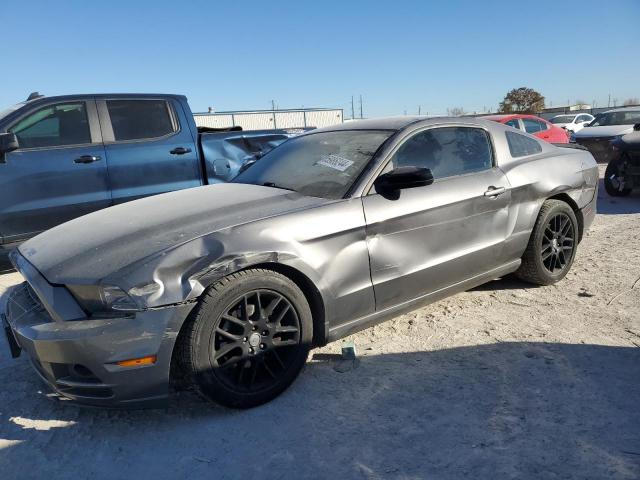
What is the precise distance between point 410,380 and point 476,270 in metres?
1.11

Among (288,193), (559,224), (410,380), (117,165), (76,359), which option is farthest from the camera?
(117,165)

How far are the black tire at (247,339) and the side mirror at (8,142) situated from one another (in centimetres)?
311

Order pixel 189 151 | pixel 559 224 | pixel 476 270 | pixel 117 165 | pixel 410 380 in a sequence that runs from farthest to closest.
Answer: pixel 189 151 → pixel 117 165 → pixel 559 224 → pixel 476 270 → pixel 410 380

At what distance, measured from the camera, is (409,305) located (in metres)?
3.21

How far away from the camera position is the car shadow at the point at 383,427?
2.15 m

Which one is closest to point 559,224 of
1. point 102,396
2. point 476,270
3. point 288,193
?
point 476,270

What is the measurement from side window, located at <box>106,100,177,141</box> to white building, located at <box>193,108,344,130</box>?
30.1 meters

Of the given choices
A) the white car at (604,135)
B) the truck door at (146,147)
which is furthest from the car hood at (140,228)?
the white car at (604,135)

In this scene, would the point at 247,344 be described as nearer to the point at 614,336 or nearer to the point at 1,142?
the point at 614,336

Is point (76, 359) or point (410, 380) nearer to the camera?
point (76, 359)

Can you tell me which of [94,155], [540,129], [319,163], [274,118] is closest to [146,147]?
[94,155]

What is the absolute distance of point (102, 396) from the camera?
2348 mm

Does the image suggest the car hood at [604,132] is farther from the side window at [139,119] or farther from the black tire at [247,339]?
the black tire at [247,339]

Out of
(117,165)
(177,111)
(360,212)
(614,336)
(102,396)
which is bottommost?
(614,336)
